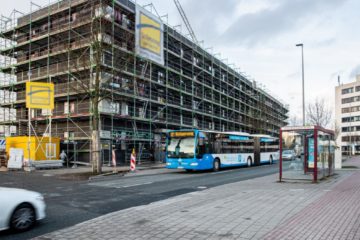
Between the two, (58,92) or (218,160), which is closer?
(218,160)

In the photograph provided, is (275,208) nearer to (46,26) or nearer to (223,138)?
(223,138)

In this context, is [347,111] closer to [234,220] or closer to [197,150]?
[197,150]

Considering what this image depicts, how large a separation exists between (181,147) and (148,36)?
13470mm

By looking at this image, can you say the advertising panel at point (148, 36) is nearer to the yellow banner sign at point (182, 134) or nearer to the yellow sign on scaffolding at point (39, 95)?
Answer: the yellow sign on scaffolding at point (39, 95)

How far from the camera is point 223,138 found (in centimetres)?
2452

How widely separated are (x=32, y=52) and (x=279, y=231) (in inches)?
1505

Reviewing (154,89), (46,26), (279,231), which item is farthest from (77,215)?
(46,26)

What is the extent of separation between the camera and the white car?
6477 millimetres

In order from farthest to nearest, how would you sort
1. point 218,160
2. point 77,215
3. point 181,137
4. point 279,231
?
point 218,160, point 181,137, point 77,215, point 279,231

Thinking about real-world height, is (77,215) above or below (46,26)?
below

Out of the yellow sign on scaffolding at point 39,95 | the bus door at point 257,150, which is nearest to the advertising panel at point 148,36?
the yellow sign on scaffolding at point 39,95

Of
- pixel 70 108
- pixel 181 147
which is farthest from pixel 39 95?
pixel 181 147

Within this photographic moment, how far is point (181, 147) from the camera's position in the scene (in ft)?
72.9

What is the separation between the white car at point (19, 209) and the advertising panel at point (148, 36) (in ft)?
73.7
